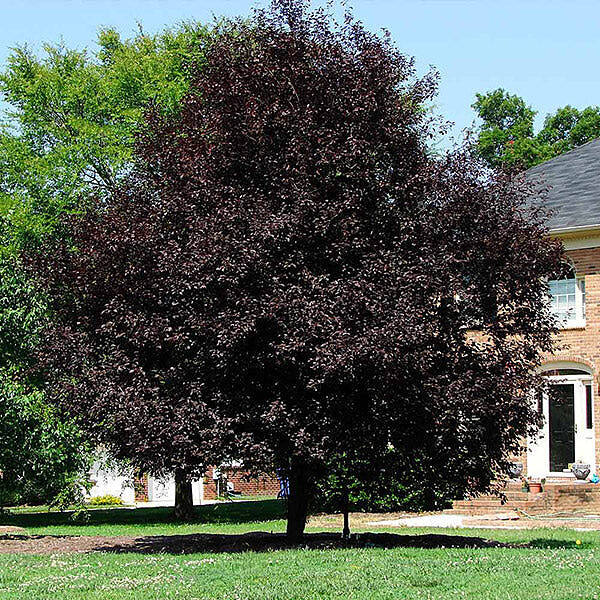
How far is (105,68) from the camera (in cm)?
2955

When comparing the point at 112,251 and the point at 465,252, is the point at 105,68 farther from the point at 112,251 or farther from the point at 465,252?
the point at 465,252

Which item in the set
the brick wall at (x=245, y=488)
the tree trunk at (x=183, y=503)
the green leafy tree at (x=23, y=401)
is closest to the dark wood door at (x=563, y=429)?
the tree trunk at (x=183, y=503)

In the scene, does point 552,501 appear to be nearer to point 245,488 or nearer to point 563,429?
point 563,429

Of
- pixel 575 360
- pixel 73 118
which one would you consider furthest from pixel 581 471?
pixel 73 118

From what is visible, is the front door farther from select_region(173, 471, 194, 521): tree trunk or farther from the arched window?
select_region(173, 471, 194, 521): tree trunk

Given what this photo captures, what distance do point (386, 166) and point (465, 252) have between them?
1752mm

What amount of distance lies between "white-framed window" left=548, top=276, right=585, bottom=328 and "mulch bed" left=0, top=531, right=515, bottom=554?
9228 millimetres

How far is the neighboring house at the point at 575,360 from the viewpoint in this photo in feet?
73.4

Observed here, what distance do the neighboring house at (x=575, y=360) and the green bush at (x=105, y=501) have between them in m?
18.8

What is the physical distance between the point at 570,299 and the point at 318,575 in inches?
589

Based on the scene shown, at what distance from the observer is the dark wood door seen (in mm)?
22906

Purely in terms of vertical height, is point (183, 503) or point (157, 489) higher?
point (183, 503)

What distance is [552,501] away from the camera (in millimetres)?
20250

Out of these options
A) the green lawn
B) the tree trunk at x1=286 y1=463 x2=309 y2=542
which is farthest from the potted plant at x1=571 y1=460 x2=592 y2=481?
the tree trunk at x1=286 y1=463 x2=309 y2=542
